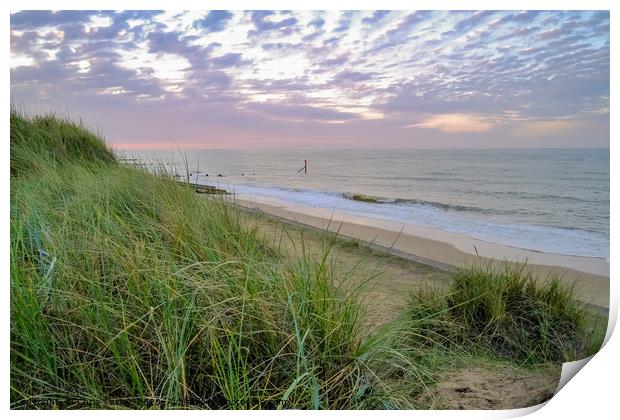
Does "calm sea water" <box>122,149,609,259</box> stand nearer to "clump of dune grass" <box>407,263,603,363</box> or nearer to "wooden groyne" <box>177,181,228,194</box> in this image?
"wooden groyne" <box>177,181,228,194</box>

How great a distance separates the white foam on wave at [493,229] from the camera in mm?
1733

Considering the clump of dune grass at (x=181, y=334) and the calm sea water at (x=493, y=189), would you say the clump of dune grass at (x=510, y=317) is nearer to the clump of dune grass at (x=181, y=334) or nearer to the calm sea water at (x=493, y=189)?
the calm sea water at (x=493, y=189)

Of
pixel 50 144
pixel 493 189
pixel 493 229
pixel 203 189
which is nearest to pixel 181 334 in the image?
pixel 203 189

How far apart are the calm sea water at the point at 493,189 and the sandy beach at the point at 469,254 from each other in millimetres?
48

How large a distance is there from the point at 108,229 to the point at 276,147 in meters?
0.96

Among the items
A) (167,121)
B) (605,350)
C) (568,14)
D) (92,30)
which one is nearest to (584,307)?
(605,350)

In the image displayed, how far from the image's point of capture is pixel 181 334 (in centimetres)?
131

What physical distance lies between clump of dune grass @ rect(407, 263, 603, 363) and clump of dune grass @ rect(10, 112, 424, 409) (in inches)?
12.8

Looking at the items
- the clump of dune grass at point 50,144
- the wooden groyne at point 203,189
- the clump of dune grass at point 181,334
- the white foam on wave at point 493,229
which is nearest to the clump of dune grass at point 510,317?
the white foam on wave at point 493,229

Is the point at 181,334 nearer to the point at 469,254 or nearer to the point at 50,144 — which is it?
the point at 469,254

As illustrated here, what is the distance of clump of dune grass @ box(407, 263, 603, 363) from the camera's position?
1596 millimetres

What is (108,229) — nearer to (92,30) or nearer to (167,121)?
(167,121)

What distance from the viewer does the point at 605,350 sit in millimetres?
1630

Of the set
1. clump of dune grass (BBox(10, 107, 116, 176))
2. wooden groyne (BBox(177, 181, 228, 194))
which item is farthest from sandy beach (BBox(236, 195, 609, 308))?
clump of dune grass (BBox(10, 107, 116, 176))
